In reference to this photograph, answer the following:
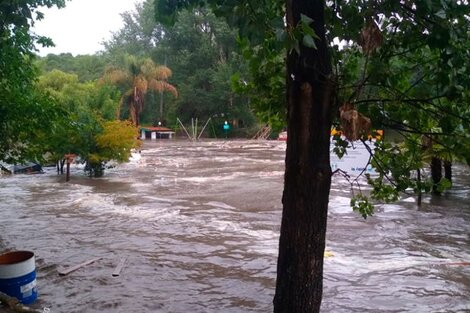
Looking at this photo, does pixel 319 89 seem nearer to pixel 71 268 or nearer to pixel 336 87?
pixel 336 87

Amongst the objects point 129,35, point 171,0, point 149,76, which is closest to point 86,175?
point 171,0

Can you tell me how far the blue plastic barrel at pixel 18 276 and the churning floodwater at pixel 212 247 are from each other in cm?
34

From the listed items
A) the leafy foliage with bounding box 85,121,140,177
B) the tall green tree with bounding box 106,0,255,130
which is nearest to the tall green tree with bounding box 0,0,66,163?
the leafy foliage with bounding box 85,121,140,177

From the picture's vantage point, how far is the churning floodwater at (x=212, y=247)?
5.74m

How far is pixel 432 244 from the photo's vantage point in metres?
8.42

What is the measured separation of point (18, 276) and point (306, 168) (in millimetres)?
3535

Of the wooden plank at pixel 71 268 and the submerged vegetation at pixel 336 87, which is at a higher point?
the submerged vegetation at pixel 336 87

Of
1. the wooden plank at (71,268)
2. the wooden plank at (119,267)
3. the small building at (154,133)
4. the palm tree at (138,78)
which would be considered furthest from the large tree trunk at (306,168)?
the small building at (154,133)

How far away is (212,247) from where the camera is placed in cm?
798

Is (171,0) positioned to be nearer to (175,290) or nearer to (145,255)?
(175,290)

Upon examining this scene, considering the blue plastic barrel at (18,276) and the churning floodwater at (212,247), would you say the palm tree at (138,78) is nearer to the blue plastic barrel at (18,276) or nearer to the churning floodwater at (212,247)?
the churning floodwater at (212,247)

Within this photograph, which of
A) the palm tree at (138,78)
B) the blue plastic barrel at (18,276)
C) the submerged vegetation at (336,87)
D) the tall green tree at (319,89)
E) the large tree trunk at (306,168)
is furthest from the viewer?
the palm tree at (138,78)

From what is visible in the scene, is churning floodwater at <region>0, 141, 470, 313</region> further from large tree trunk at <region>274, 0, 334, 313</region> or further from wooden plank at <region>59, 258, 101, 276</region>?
large tree trunk at <region>274, 0, 334, 313</region>

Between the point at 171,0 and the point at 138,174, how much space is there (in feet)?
49.5
